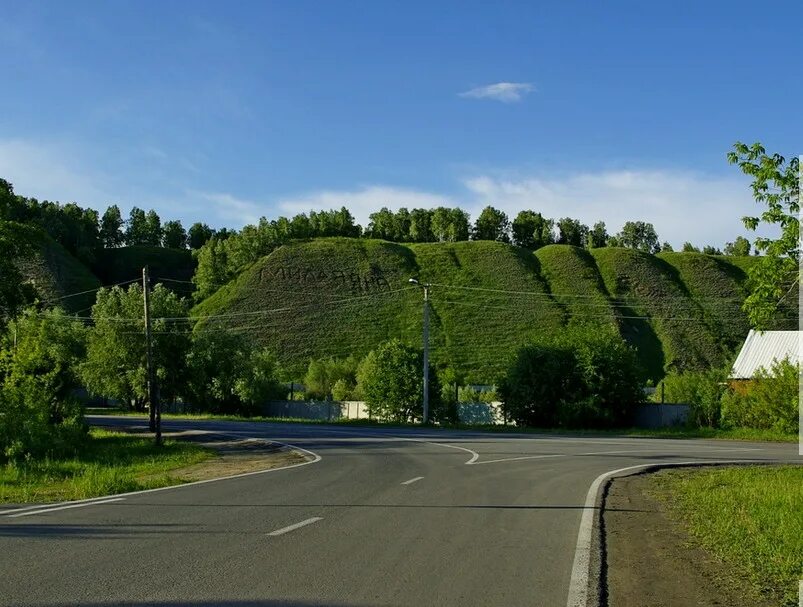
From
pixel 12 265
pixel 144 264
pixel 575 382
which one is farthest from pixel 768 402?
pixel 144 264

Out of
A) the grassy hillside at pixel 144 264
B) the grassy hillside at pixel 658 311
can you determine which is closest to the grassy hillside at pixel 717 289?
the grassy hillside at pixel 658 311

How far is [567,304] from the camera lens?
349 ft

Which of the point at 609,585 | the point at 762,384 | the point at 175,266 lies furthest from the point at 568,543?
the point at 175,266

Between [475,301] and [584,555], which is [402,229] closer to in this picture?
[475,301]

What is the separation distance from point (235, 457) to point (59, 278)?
318 ft

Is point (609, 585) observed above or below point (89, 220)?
below

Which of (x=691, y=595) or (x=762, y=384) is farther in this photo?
(x=762, y=384)

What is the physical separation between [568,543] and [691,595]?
255 cm

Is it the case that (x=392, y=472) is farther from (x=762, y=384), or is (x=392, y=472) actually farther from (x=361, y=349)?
(x=361, y=349)

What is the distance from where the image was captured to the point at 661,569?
820 cm

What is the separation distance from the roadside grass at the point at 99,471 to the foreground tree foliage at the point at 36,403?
968 millimetres

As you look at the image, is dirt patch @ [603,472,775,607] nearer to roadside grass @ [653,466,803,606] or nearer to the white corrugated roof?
roadside grass @ [653,466,803,606]

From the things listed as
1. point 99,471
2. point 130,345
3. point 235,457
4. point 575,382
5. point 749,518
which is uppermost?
point 130,345

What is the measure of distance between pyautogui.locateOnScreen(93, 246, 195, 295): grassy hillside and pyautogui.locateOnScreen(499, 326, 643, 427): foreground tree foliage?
107 metres
